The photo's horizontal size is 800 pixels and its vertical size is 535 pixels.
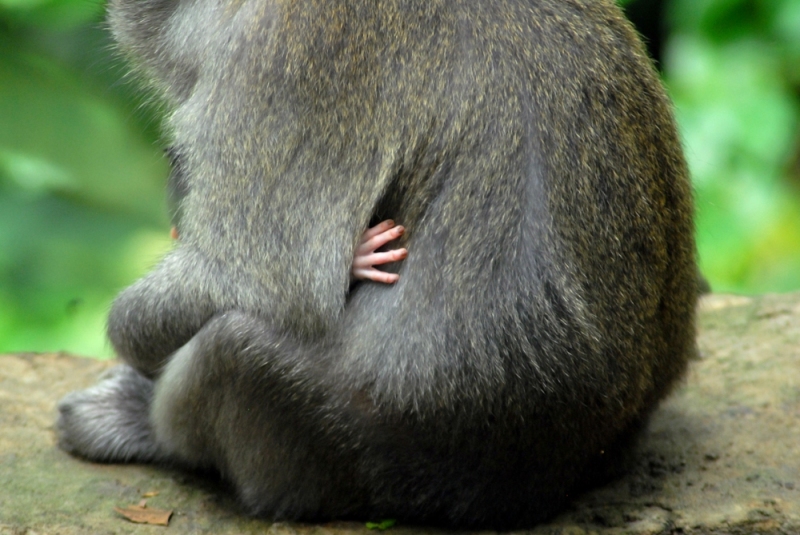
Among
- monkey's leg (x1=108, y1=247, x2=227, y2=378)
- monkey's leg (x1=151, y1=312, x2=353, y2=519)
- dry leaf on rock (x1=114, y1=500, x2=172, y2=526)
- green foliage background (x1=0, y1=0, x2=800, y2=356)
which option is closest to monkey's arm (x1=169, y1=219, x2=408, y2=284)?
monkey's leg (x1=151, y1=312, x2=353, y2=519)

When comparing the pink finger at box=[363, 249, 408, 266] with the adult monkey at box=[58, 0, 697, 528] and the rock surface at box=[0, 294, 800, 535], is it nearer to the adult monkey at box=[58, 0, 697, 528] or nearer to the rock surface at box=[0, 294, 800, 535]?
the adult monkey at box=[58, 0, 697, 528]

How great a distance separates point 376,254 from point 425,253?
21 centimetres

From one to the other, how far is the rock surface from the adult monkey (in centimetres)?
27

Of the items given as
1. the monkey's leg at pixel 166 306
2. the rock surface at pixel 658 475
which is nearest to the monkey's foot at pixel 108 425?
the rock surface at pixel 658 475

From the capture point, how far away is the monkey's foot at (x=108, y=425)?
4520 mm

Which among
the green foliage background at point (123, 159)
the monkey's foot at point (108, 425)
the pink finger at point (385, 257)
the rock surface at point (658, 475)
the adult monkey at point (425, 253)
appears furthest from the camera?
the green foliage background at point (123, 159)

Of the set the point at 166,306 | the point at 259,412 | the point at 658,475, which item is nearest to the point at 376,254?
the point at 259,412

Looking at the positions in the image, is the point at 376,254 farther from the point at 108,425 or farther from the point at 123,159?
the point at 123,159

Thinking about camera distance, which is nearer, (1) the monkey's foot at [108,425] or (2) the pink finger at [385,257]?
(2) the pink finger at [385,257]

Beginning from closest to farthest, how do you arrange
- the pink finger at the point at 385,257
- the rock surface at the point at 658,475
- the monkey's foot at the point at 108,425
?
1. the pink finger at the point at 385,257
2. the rock surface at the point at 658,475
3. the monkey's foot at the point at 108,425

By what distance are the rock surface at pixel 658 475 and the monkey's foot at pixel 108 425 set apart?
6cm

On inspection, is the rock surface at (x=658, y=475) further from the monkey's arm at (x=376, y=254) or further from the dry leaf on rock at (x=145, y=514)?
the monkey's arm at (x=376, y=254)

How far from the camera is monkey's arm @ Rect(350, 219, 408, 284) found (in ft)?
12.2

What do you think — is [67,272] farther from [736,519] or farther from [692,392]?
[736,519]
